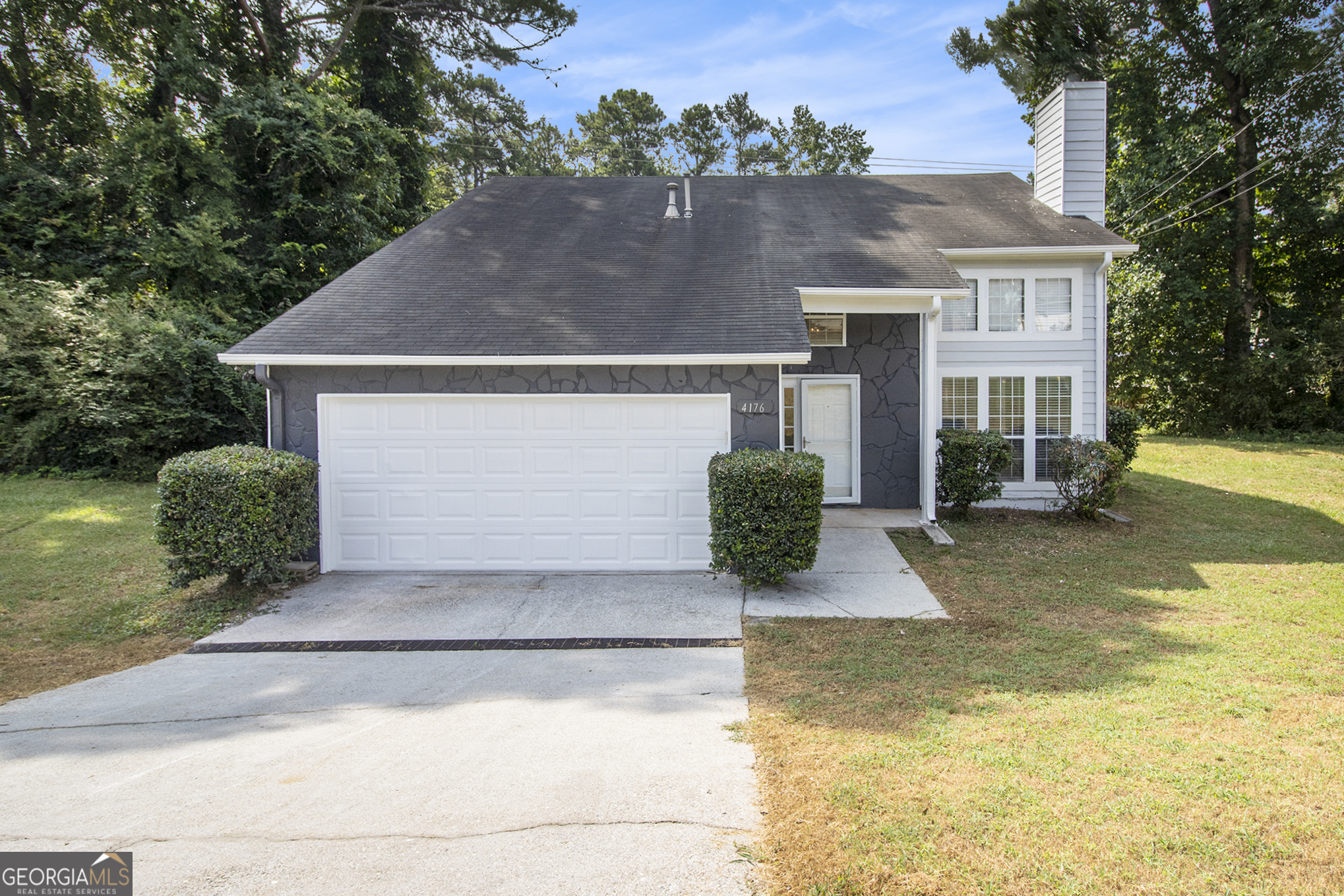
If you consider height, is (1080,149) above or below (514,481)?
above

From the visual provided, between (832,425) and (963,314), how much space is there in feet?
8.62

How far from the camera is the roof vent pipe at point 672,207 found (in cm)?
1205

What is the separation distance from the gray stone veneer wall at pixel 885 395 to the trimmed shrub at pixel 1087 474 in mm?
1923

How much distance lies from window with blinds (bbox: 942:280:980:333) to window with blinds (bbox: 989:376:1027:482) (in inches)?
29.2

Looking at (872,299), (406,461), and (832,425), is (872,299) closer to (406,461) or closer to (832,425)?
(832,425)

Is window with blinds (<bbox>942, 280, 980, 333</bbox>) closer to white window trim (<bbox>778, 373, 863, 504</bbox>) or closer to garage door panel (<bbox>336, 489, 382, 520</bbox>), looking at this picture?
white window trim (<bbox>778, 373, 863, 504</bbox>)

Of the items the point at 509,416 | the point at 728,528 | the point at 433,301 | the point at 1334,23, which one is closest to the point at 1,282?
the point at 433,301

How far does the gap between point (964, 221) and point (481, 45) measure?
13993 millimetres

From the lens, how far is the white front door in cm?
1086

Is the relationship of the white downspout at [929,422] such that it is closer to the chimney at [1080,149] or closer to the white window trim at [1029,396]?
the white window trim at [1029,396]

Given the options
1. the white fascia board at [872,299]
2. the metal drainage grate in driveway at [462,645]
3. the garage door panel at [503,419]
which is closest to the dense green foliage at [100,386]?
the garage door panel at [503,419]

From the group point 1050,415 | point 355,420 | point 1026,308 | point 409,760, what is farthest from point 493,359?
point 1050,415

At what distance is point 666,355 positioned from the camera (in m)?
7.75

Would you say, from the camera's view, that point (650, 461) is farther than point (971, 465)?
No
